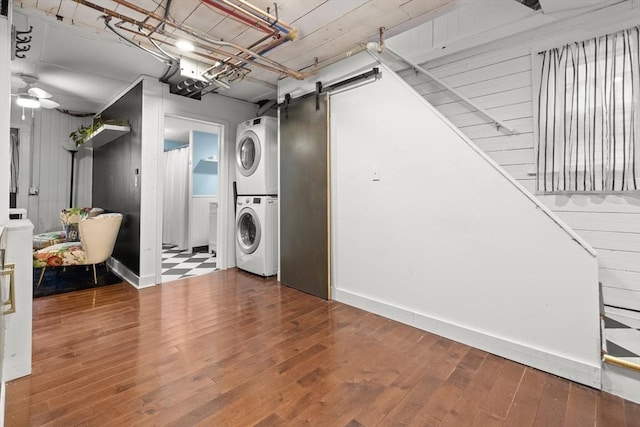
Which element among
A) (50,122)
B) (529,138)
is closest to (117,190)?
(50,122)

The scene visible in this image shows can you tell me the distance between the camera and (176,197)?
6078mm

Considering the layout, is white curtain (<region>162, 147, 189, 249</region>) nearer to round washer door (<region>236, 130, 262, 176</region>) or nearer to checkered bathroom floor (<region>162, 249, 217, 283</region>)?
checkered bathroom floor (<region>162, 249, 217, 283</region>)

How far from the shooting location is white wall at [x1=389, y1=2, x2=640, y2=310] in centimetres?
196

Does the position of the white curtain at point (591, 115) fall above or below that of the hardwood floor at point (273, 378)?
above

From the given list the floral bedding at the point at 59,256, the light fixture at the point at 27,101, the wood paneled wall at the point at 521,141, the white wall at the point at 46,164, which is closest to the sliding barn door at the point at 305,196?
the wood paneled wall at the point at 521,141

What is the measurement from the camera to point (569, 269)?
1.73m

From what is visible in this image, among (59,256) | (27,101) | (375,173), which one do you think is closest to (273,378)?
(375,173)

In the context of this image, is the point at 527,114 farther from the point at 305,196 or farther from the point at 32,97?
the point at 32,97

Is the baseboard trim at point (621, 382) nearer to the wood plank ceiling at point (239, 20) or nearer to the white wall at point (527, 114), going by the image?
the white wall at point (527, 114)

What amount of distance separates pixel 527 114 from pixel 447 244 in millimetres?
1215

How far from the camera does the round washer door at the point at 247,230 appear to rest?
152 inches

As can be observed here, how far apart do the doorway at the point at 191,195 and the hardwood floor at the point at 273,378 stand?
2.89m

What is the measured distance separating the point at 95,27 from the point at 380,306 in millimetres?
3387

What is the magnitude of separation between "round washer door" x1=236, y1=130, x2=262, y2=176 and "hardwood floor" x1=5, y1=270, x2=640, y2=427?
2.00 m
